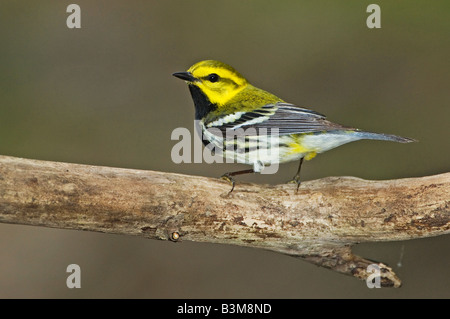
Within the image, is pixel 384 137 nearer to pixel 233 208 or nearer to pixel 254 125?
pixel 254 125

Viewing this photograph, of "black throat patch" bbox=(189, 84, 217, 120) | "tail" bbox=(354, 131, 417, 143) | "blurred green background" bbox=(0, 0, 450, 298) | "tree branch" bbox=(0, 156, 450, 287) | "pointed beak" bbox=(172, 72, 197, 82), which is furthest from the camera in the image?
"blurred green background" bbox=(0, 0, 450, 298)

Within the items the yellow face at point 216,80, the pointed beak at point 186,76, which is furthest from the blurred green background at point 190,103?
the pointed beak at point 186,76

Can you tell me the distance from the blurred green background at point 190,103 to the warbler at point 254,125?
2.38 meters

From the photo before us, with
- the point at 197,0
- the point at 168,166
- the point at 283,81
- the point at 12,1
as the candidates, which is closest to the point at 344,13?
the point at 283,81

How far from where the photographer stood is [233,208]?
3.56 metres

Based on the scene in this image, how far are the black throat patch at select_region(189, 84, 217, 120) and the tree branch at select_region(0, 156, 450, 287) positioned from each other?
0.81m

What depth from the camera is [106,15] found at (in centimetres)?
773

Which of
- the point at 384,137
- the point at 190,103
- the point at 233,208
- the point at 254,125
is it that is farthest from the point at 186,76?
the point at 190,103

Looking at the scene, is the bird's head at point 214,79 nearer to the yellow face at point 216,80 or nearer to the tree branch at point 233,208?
the yellow face at point 216,80

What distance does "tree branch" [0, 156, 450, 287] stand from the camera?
10.8 ft

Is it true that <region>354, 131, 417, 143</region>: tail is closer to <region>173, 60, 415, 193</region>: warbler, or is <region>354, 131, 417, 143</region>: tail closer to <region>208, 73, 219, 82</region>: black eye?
<region>173, 60, 415, 193</region>: warbler

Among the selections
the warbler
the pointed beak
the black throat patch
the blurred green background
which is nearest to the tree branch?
the warbler

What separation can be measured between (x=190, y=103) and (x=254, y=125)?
374cm

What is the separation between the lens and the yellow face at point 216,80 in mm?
4234
